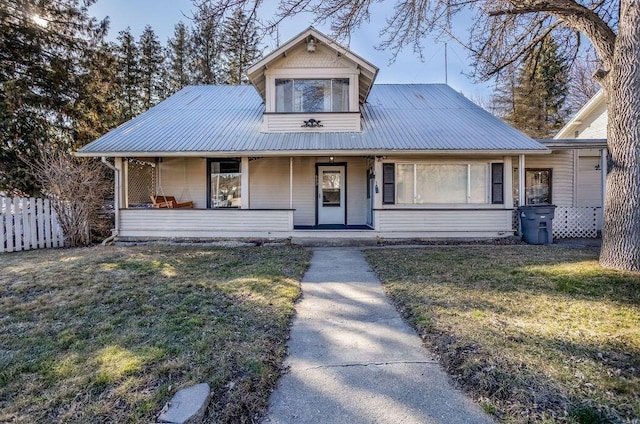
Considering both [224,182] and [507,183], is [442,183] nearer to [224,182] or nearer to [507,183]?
[507,183]

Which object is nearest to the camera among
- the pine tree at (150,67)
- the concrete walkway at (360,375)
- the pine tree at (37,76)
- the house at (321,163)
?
the concrete walkway at (360,375)

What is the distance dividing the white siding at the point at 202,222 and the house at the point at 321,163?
3cm

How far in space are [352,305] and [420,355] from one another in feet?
5.04

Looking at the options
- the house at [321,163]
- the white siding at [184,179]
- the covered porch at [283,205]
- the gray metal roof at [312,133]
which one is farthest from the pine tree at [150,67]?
the white siding at [184,179]

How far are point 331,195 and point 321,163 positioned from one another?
1170 mm

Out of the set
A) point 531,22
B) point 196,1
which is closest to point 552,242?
point 531,22

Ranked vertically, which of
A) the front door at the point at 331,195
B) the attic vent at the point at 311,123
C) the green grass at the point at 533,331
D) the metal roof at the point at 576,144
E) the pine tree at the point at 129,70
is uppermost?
the pine tree at the point at 129,70

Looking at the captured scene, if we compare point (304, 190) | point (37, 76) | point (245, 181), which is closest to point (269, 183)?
point (304, 190)

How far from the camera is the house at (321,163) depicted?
9906 mm

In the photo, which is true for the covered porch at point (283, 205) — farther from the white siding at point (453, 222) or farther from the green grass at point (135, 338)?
the green grass at point (135, 338)

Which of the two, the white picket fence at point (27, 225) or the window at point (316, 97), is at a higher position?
the window at point (316, 97)

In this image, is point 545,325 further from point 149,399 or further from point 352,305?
point 149,399

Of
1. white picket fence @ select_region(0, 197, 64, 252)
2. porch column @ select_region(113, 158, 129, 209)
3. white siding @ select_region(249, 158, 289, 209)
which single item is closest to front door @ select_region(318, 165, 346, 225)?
white siding @ select_region(249, 158, 289, 209)

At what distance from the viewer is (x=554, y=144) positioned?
1087 centimetres
